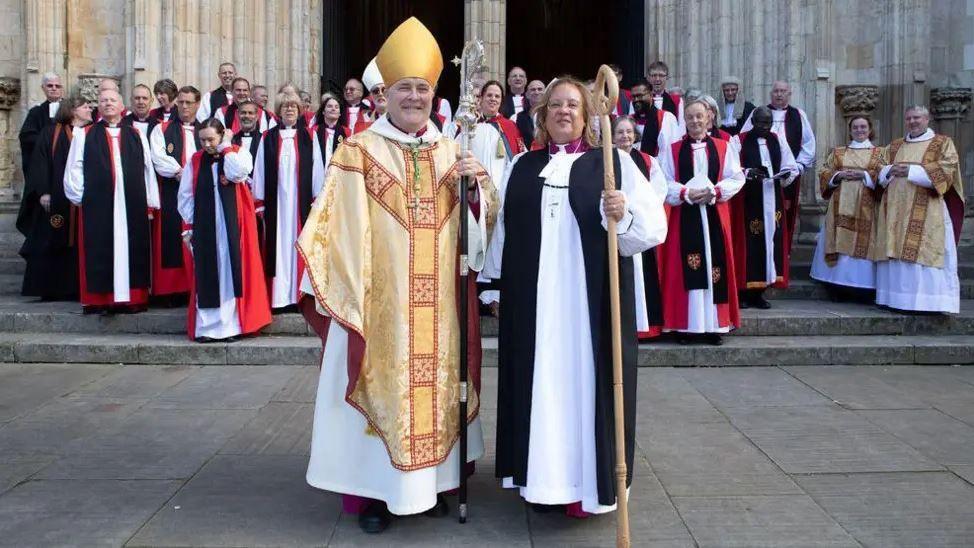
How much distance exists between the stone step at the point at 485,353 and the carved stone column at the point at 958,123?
399cm

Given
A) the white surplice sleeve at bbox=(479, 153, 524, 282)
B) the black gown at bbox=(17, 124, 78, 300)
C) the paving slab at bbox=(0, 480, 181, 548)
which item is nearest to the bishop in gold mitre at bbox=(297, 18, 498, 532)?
the white surplice sleeve at bbox=(479, 153, 524, 282)

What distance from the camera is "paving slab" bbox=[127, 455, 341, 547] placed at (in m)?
3.58

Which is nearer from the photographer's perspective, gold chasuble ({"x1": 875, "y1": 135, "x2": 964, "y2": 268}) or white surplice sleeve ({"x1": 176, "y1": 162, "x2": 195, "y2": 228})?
white surplice sleeve ({"x1": 176, "y1": 162, "x2": 195, "y2": 228})

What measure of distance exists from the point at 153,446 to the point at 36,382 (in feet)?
7.04

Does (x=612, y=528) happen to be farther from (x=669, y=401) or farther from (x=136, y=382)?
(x=136, y=382)

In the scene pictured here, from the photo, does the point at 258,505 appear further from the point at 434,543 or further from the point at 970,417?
the point at 970,417

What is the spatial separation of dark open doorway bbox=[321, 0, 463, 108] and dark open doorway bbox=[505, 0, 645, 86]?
1229 mm

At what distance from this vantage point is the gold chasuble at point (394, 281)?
11.8 feet

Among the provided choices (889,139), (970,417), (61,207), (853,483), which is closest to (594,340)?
(853,483)

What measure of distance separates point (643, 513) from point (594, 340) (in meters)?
0.86

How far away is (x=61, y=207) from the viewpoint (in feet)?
27.4

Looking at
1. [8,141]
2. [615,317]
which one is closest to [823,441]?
[615,317]

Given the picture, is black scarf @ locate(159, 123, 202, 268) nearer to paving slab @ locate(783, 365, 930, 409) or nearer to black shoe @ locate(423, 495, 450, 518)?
black shoe @ locate(423, 495, 450, 518)

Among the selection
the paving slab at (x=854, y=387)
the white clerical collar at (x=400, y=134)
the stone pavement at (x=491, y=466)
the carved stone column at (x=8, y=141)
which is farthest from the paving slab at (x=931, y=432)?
the carved stone column at (x=8, y=141)
